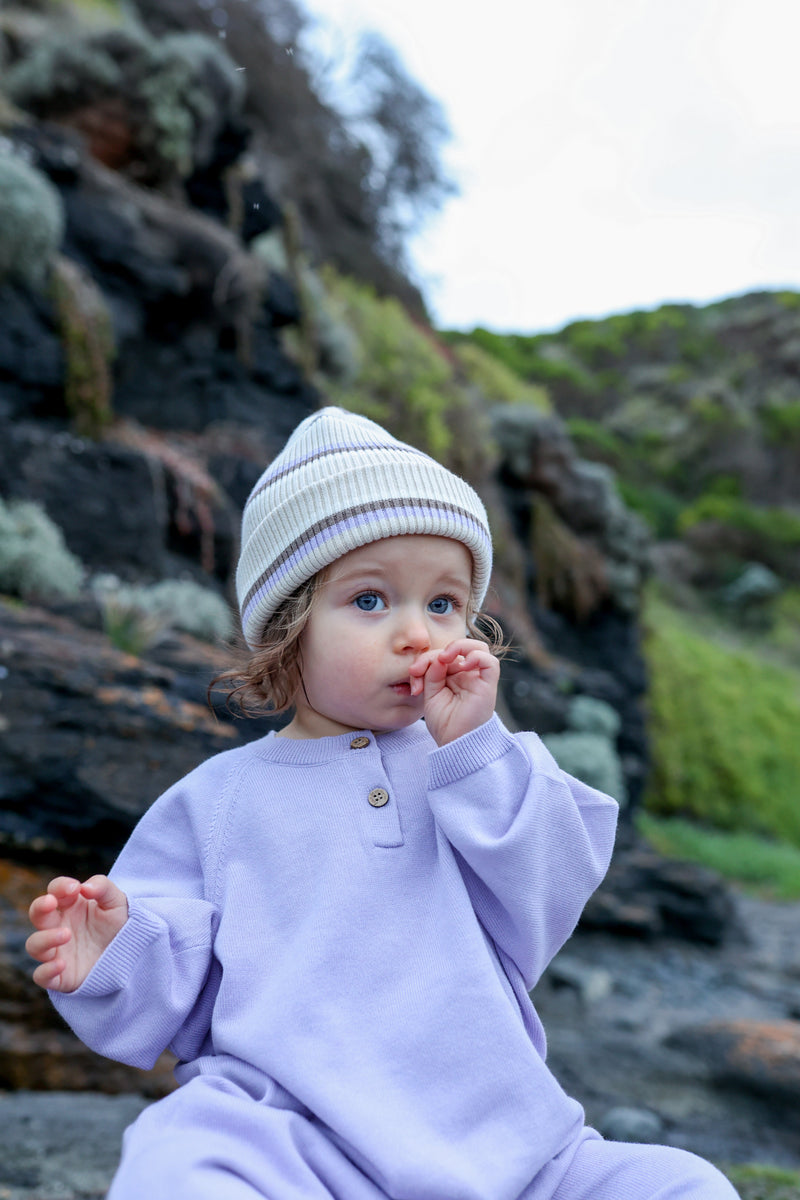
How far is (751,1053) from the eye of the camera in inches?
149

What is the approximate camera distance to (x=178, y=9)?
1020cm

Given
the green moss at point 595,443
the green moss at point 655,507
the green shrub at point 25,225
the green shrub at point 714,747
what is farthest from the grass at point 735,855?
the green moss at point 595,443

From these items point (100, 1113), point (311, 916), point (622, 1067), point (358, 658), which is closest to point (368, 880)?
point (311, 916)

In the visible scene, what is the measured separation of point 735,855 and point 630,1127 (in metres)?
7.64

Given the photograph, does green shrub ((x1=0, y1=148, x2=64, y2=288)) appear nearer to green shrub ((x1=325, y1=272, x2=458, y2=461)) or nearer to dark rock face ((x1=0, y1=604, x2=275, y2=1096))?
dark rock face ((x1=0, y1=604, x2=275, y2=1096))

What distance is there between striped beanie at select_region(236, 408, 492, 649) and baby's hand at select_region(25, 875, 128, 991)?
644mm

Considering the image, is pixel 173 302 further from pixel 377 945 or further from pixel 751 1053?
pixel 377 945

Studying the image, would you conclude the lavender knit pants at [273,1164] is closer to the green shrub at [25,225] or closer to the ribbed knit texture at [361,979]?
the ribbed knit texture at [361,979]

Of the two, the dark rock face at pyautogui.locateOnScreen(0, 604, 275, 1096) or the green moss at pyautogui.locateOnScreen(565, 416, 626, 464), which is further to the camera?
the green moss at pyautogui.locateOnScreen(565, 416, 626, 464)

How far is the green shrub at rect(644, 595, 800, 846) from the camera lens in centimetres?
1164

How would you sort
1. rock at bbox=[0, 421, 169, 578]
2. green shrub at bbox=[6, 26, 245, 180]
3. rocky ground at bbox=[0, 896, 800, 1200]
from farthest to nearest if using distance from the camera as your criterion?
1. green shrub at bbox=[6, 26, 245, 180]
2. rock at bbox=[0, 421, 169, 578]
3. rocky ground at bbox=[0, 896, 800, 1200]

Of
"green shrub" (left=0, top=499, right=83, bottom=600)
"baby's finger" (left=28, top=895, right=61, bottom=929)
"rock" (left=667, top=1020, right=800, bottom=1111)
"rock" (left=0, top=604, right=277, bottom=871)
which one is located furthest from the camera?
"green shrub" (left=0, top=499, right=83, bottom=600)

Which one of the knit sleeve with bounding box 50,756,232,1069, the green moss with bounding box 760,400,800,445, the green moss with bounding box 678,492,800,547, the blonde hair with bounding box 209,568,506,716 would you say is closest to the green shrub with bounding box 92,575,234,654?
the blonde hair with bounding box 209,568,506,716

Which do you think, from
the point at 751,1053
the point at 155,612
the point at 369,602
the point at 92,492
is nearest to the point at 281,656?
the point at 369,602
